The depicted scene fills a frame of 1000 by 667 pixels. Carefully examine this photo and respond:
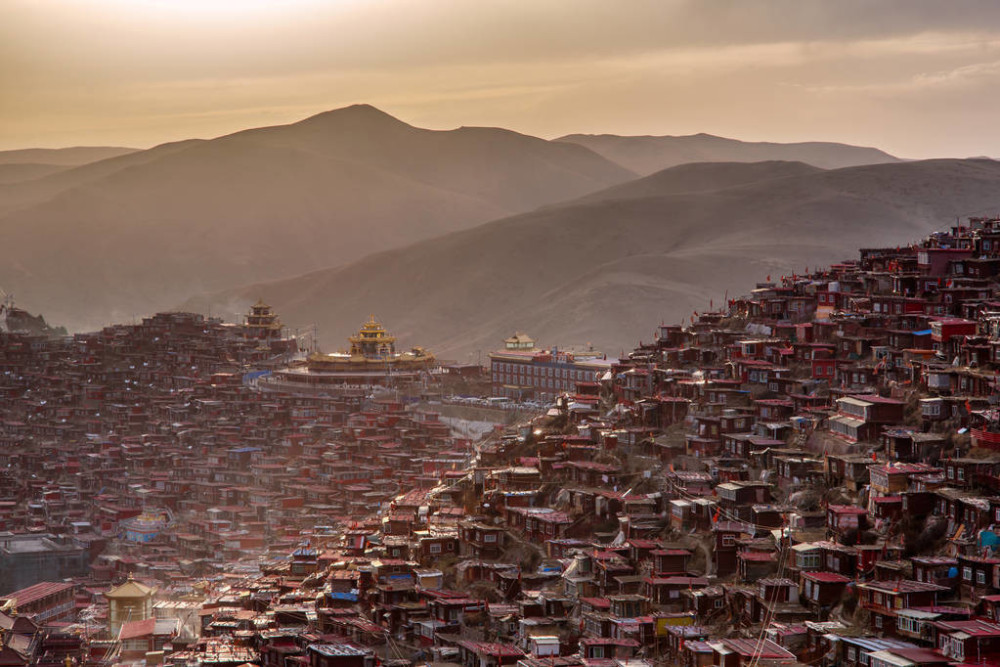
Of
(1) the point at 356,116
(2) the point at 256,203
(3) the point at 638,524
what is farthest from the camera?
(1) the point at 356,116

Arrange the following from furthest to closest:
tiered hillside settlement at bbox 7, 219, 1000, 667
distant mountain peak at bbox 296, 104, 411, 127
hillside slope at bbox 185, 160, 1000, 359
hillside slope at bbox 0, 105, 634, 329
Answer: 1. distant mountain peak at bbox 296, 104, 411, 127
2. hillside slope at bbox 0, 105, 634, 329
3. hillside slope at bbox 185, 160, 1000, 359
4. tiered hillside settlement at bbox 7, 219, 1000, 667

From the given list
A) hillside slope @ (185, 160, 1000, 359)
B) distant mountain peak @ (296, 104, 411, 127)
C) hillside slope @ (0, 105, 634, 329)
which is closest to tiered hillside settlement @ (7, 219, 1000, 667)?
hillside slope @ (185, 160, 1000, 359)

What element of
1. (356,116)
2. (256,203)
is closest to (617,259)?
(256,203)

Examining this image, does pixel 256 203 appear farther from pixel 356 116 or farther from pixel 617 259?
pixel 617 259

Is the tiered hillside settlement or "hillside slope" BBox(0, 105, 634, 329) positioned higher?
"hillside slope" BBox(0, 105, 634, 329)

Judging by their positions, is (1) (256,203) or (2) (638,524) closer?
(2) (638,524)

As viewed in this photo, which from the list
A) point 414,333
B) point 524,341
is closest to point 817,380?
point 524,341

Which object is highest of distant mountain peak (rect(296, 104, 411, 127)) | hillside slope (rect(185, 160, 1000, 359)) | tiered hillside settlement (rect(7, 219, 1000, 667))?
distant mountain peak (rect(296, 104, 411, 127))

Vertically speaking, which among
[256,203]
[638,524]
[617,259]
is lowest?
[638,524]

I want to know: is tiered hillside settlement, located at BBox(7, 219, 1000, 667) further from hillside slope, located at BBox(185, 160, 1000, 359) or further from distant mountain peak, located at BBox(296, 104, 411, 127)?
distant mountain peak, located at BBox(296, 104, 411, 127)

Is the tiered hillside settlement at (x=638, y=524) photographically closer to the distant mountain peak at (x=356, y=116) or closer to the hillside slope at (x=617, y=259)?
the hillside slope at (x=617, y=259)

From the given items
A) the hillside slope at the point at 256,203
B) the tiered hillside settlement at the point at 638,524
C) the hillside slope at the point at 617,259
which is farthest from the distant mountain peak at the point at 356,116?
the tiered hillside settlement at the point at 638,524
